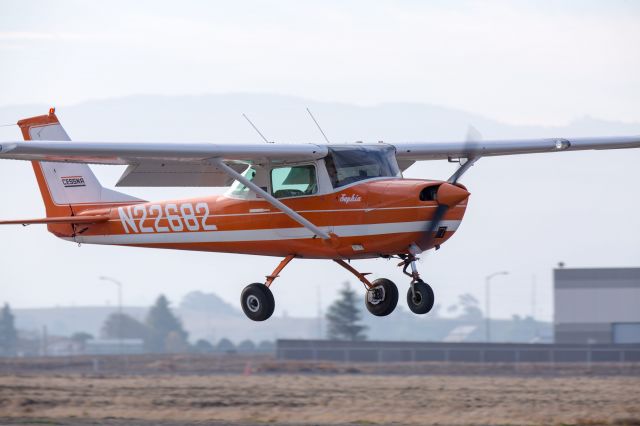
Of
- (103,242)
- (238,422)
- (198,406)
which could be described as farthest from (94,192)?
(198,406)

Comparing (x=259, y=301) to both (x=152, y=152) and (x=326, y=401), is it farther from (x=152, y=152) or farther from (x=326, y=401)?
(x=326, y=401)

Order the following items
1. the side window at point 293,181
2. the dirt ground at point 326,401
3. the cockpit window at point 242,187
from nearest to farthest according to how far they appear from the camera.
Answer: the side window at point 293,181
the cockpit window at point 242,187
the dirt ground at point 326,401

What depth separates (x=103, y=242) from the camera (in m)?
27.6

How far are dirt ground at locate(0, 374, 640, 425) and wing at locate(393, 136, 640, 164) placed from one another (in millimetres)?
12981

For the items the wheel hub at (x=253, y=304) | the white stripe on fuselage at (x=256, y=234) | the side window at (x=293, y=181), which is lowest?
the wheel hub at (x=253, y=304)

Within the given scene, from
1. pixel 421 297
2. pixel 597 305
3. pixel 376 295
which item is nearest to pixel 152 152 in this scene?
pixel 376 295

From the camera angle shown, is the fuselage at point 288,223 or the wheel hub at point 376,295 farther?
the wheel hub at point 376,295

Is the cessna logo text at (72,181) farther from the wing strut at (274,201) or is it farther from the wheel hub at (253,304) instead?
the wheel hub at (253,304)

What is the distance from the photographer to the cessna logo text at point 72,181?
93.7 feet

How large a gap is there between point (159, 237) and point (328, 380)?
115 feet

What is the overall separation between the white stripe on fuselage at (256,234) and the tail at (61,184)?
898mm

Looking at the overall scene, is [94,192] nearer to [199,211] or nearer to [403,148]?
[199,211]

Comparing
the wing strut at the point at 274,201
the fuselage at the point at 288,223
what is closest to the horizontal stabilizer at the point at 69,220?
the fuselage at the point at 288,223

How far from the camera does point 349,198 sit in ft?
76.5
